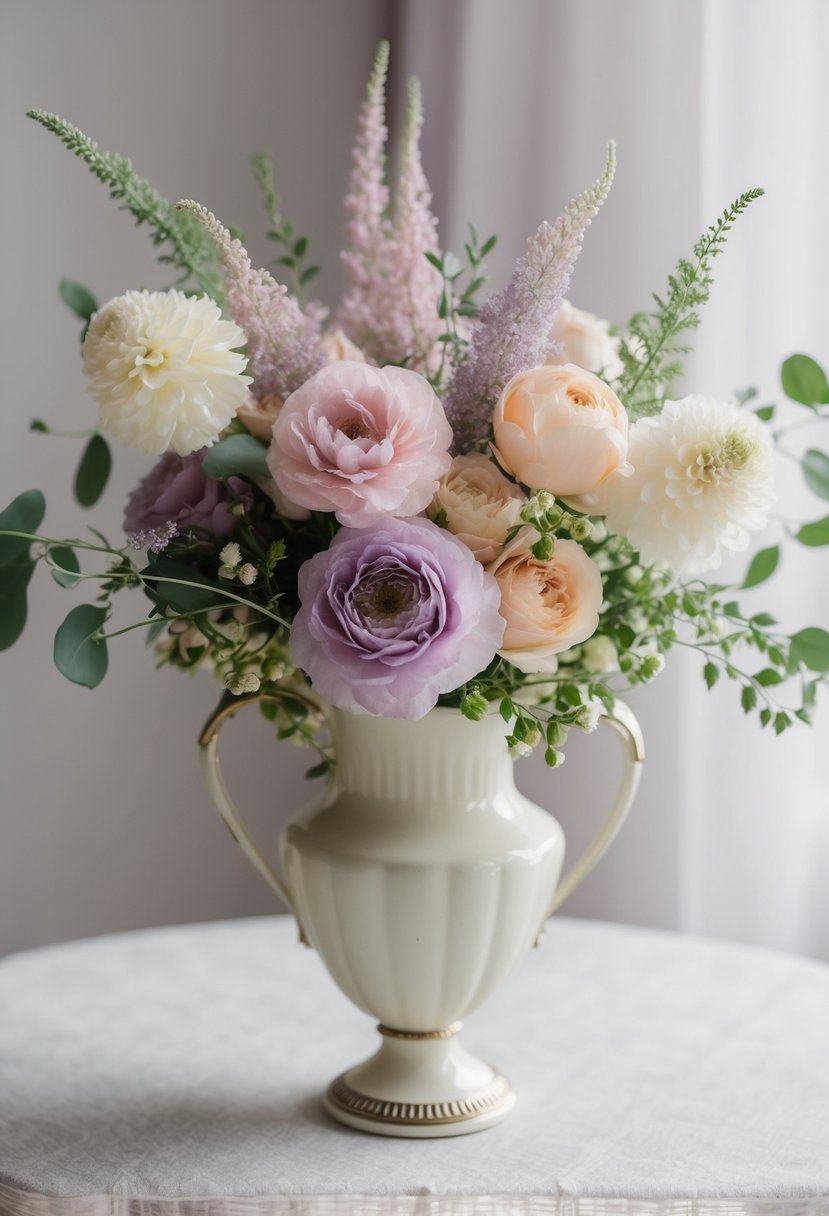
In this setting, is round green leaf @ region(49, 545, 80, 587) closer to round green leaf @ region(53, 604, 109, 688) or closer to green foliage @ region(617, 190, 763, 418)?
round green leaf @ region(53, 604, 109, 688)

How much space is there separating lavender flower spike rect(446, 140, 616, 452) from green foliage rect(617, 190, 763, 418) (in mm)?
65

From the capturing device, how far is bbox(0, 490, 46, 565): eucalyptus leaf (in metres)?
0.88

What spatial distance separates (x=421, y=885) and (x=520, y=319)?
1.24 feet

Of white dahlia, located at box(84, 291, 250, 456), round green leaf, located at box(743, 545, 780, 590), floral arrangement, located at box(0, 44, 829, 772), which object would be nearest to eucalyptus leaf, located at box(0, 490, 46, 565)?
floral arrangement, located at box(0, 44, 829, 772)

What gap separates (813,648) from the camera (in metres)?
0.93

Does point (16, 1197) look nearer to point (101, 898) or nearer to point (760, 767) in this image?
point (760, 767)

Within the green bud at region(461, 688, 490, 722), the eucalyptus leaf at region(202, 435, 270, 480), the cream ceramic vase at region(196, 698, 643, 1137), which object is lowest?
the cream ceramic vase at region(196, 698, 643, 1137)

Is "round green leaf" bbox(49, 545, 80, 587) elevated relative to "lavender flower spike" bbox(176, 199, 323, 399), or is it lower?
lower

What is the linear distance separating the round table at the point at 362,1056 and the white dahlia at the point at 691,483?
411mm

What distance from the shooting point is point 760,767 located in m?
1.44

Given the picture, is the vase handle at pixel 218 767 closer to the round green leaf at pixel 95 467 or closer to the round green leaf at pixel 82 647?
the round green leaf at pixel 82 647

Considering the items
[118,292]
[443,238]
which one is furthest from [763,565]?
[118,292]

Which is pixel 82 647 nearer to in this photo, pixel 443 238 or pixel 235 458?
pixel 235 458

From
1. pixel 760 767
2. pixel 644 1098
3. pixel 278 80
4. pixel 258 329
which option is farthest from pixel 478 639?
pixel 278 80
